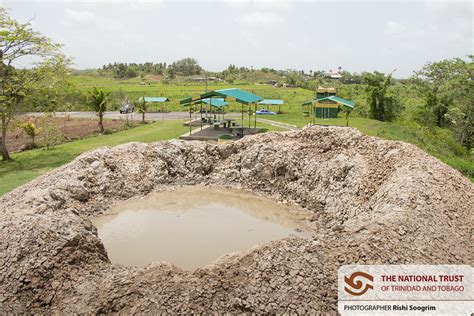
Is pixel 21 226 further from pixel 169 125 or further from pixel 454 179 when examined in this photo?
pixel 169 125

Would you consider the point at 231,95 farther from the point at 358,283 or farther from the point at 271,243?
the point at 358,283

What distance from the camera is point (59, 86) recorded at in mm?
22188

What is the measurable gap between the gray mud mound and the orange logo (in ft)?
1.08

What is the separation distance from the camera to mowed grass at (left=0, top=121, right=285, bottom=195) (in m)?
17.0

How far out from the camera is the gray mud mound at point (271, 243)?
7023 mm

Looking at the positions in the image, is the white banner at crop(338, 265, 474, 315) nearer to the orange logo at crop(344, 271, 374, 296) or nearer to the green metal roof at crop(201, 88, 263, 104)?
the orange logo at crop(344, 271, 374, 296)

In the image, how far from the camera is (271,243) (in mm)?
8398

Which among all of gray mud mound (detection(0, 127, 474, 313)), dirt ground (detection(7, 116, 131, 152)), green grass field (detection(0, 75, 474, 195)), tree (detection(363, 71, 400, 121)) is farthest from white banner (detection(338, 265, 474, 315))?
tree (detection(363, 71, 400, 121))

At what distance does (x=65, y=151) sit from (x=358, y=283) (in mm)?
20174

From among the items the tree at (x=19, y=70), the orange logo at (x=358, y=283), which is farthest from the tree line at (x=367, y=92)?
the orange logo at (x=358, y=283)

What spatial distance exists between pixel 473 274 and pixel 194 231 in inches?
310

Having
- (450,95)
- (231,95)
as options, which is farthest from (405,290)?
(450,95)

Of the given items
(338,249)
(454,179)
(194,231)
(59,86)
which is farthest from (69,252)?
(59,86)

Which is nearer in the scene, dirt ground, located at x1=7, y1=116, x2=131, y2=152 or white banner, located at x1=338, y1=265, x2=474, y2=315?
white banner, located at x1=338, y1=265, x2=474, y2=315
